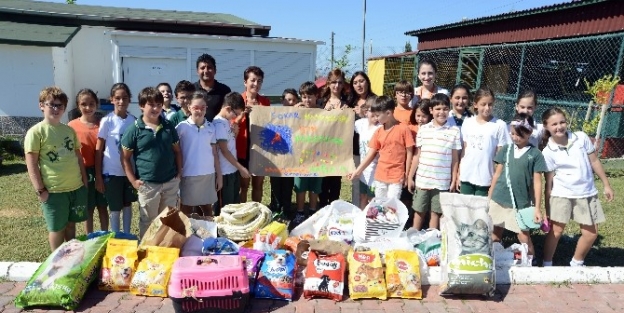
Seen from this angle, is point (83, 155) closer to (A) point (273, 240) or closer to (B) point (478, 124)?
(A) point (273, 240)

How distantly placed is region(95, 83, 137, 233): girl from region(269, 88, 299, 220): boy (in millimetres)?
1941

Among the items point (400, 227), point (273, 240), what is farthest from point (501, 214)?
point (273, 240)

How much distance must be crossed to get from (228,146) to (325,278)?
1.94 metres

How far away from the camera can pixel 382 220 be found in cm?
453

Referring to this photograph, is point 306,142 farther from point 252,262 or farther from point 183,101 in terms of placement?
point 252,262

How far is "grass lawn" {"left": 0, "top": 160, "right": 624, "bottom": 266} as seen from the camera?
15.9 ft

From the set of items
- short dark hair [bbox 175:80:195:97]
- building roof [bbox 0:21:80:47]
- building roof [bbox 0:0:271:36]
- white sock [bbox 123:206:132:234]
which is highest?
building roof [bbox 0:0:271:36]

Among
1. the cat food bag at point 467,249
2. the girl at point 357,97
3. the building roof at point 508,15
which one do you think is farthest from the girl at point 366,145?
the building roof at point 508,15

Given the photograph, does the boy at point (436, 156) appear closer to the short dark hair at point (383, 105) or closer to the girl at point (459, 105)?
the girl at point (459, 105)

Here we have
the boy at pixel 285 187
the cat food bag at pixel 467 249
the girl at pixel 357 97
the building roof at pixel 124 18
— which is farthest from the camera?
the building roof at pixel 124 18

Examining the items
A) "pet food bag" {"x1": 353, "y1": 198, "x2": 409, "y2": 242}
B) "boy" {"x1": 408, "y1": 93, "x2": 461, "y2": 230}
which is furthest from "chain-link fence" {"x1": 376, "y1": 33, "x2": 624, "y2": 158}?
"pet food bag" {"x1": 353, "y1": 198, "x2": 409, "y2": 242}

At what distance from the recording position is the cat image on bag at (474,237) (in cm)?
379

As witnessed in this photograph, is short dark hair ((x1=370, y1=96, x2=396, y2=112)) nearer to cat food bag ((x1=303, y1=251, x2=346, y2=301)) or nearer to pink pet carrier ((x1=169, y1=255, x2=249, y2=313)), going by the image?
cat food bag ((x1=303, y1=251, x2=346, y2=301))

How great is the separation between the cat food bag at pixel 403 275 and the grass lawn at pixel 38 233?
1.99 meters
